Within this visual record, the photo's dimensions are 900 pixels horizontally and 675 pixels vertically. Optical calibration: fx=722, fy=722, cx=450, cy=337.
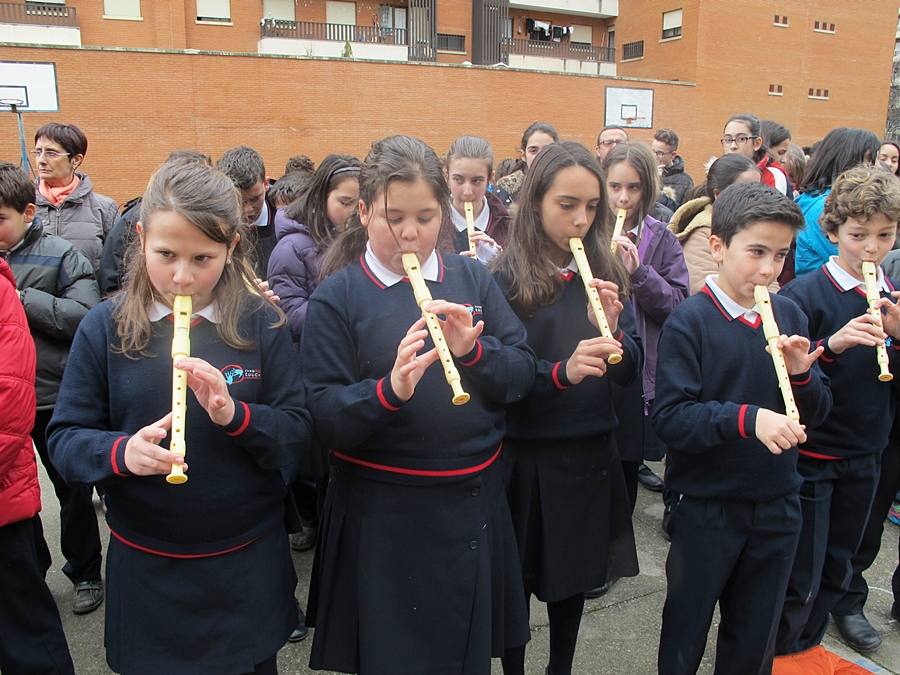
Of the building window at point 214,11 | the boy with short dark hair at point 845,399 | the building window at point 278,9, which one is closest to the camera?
the boy with short dark hair at point 845,399

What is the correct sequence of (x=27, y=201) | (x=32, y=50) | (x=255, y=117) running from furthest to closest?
(x=255, y=117) < (x=32, y=50) < (x=27, y=201)

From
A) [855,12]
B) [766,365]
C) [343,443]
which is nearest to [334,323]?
[343,443]

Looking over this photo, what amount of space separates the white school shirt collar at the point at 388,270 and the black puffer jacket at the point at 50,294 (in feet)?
5.57

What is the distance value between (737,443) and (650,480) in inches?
104

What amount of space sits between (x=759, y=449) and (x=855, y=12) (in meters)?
44.0

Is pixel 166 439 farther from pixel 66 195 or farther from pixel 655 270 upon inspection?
pixel 66 195

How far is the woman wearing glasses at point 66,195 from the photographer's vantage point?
4.62 m

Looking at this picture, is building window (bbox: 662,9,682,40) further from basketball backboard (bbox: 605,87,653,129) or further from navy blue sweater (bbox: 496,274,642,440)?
navy blue sweater (bbox: 496,274,642,440)

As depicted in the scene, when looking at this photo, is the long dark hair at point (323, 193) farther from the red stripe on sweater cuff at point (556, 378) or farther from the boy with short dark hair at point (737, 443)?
the boy with short dark hair at point (737, 443)

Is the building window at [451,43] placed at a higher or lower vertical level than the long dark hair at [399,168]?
higher

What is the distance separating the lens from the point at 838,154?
4.23 meters

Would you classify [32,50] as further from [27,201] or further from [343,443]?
[343,443]

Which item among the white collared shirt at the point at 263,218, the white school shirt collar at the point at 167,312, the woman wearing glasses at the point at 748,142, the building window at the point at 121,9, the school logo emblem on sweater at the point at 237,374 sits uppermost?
the building window at the point at 121,9

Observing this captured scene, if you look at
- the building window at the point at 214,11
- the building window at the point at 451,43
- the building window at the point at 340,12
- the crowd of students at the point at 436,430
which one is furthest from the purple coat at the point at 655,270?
the building window at the point at 451,43
